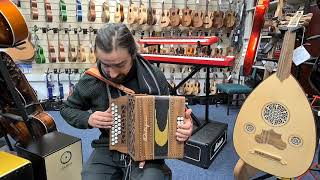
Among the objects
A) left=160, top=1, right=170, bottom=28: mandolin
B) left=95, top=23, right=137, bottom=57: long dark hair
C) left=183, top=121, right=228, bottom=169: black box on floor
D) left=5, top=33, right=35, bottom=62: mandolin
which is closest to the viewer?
left=95, top=23, right=137, bottom=57: long dark hair

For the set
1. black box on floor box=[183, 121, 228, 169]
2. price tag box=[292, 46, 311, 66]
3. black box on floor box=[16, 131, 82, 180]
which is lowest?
black box on floor box=[183, 121, 228, 169]

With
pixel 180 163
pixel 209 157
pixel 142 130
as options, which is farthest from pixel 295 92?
pixel 180 163

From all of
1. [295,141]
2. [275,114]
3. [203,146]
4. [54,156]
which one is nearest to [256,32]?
[275,114]

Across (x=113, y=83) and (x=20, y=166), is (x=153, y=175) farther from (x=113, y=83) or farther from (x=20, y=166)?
(x=20, y=166)

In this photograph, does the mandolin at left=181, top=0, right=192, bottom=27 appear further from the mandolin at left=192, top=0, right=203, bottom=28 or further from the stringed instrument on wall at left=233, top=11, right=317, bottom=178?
the stringed instrument on wall at left=233, top=11, right=317, bottom=178

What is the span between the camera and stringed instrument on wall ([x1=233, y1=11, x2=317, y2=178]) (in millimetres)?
1394

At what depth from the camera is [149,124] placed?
1.18 metres

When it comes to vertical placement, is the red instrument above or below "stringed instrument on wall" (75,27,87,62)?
above

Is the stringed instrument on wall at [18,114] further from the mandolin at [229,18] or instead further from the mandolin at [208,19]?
the mandolin at [229,18]

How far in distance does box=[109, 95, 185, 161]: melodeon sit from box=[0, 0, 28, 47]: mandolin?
1098 mm

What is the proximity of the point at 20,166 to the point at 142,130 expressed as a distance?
28.5 inches

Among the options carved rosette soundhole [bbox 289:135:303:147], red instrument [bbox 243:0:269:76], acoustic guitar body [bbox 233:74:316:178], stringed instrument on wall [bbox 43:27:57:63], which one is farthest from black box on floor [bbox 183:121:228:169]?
stringed instrument on wall [bbox 43:27:57:63]

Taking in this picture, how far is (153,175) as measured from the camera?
1.20 metres

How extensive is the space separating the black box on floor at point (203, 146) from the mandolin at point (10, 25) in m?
1.58
